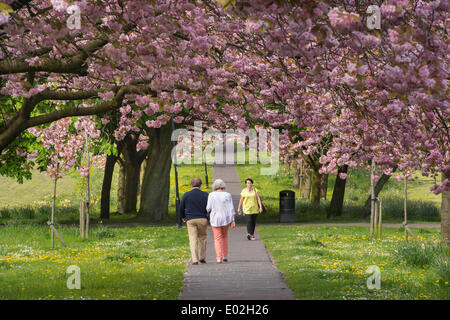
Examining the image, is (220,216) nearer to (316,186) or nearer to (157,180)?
(157,180)

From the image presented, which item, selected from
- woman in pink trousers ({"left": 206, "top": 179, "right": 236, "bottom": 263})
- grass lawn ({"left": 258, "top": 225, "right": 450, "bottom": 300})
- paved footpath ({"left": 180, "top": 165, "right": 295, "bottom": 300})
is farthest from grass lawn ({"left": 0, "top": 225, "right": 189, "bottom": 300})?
grass lawn ({"left": 258, "top": 225, "right": 450, "bottom": 300})

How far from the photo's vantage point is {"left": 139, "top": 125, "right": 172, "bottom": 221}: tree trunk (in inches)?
1133

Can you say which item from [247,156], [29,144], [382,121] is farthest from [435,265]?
[247,156]

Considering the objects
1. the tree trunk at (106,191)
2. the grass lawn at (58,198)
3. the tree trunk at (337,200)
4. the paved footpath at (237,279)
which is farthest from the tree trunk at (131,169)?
the paved footpath at (237,279)

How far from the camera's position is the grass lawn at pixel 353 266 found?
404 inches

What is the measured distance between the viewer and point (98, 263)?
14.2 meters

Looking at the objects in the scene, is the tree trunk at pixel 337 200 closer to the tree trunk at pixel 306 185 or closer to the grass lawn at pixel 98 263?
the tree trunk at pixel 306 185

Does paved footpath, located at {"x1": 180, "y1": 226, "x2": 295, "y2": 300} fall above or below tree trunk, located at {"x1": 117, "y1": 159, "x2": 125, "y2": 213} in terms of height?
below

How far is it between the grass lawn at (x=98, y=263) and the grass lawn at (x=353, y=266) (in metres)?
2.20

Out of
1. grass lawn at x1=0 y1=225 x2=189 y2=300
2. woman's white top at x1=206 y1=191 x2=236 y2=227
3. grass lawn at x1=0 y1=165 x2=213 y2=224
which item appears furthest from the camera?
grass lawn at x1=0 y1=165 x2=213 y2=224

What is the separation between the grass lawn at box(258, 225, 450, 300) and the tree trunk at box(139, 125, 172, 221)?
8316 millimetres

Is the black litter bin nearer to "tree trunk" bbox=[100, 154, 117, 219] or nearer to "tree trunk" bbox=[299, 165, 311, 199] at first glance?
"tree trunk" bbox=[100, 154, 117, 219]

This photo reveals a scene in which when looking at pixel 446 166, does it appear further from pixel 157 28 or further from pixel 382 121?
pixel 157 28

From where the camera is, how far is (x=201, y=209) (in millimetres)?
14219
